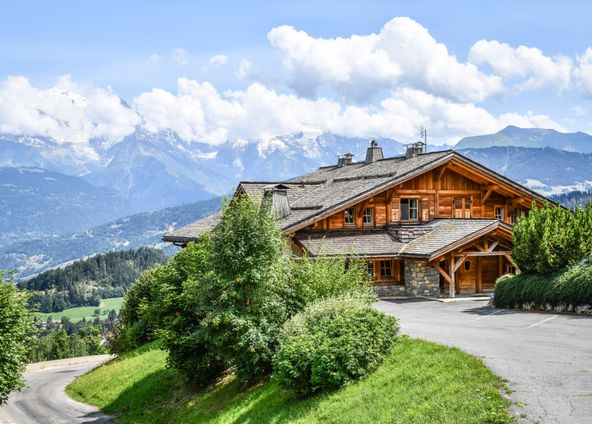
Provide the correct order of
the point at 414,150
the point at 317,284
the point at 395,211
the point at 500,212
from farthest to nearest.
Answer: the point at 414,150 < the point at 500,212 < the point at 395,211 < the point at 317,284

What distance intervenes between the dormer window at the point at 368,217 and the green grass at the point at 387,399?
16.9 metres

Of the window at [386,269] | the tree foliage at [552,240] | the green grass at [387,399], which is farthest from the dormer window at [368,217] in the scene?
the green grass at [387,399]

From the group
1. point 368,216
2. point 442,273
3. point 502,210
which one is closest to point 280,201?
point 368,216

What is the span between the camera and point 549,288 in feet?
84.4

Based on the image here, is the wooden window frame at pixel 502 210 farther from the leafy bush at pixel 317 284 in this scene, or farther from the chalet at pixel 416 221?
the leafy bush at pixel 317 284

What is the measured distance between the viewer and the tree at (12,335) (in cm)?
2633

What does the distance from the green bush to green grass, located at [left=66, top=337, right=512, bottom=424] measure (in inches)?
14.0

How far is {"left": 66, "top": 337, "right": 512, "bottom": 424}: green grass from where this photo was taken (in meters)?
14.5

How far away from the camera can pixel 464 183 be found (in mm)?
43531

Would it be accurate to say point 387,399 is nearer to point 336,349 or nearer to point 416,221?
point 336,349

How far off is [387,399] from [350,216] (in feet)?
81.7

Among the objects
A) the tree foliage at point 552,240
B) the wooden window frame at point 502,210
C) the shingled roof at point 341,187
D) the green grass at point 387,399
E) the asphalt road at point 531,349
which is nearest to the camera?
the asphalt road at point 531,349

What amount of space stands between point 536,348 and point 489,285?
21.4 m

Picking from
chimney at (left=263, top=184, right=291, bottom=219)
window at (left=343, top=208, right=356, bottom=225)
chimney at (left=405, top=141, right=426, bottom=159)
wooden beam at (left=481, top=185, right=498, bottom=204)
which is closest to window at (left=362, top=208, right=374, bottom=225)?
window at (left=343, top=208, right=356, bottom=225)
